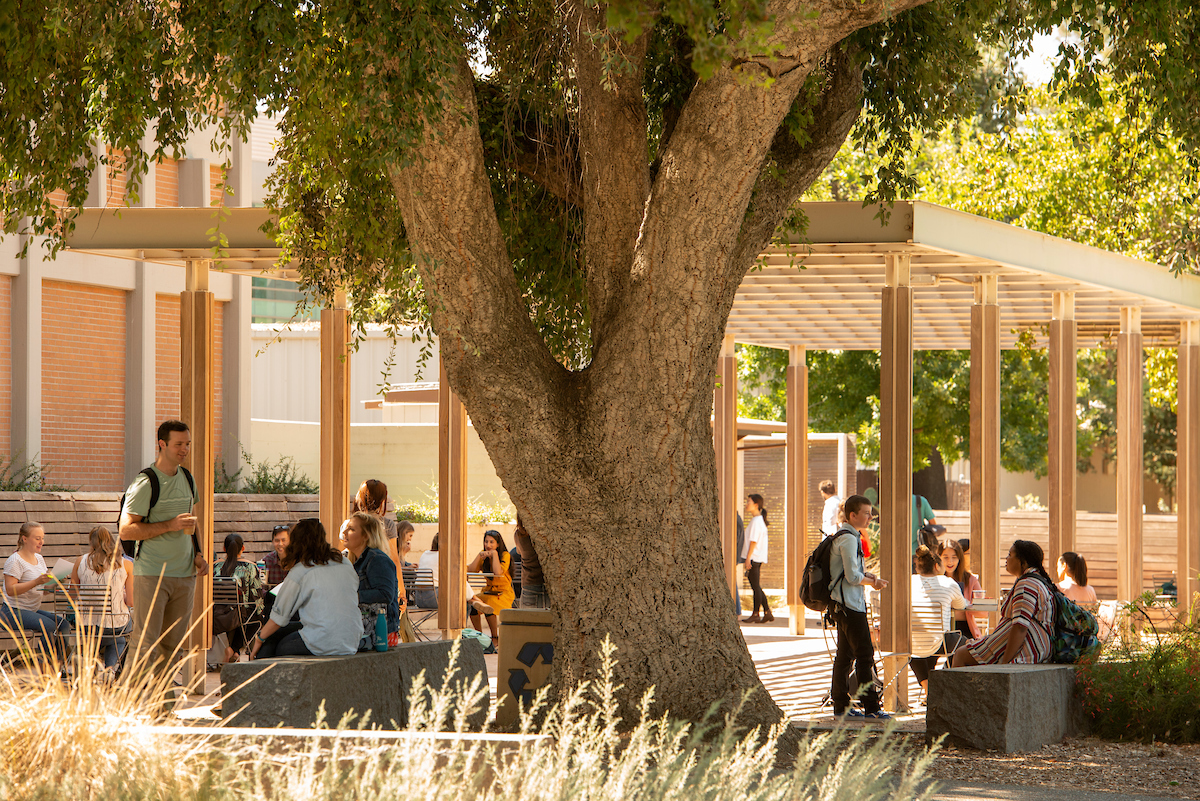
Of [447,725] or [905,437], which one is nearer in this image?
[447,725]

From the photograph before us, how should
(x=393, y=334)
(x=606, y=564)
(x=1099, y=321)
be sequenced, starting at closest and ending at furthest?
1. (x=606, y=564)
2. (x=393, y=334)
3. (x=1099, y=321)

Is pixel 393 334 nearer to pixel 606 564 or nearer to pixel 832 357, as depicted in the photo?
pixel 606 564

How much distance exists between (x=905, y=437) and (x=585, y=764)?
6.58 metres

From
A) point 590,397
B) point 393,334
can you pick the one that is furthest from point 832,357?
point 590,397

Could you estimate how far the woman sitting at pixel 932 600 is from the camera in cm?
974

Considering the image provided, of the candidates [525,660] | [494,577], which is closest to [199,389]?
[494,577]

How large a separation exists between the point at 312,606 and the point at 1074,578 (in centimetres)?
576

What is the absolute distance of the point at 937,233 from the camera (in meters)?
9.44

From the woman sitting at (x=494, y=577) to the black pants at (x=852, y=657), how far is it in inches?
140

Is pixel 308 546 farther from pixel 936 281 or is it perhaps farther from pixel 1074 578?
pixel 936 281

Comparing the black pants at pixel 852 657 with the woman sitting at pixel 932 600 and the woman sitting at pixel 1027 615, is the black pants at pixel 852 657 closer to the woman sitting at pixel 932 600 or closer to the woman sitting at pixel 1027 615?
the woman sitting at pixel 932 600

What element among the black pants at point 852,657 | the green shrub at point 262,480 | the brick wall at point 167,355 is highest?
the brick wall at point 167,355

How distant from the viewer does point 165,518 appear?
26.0 feet

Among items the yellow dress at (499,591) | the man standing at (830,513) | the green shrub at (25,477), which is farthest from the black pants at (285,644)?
the man standing at (830,513)
